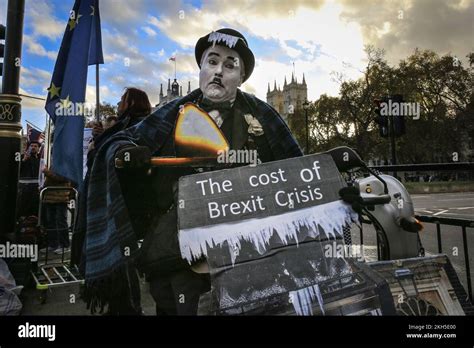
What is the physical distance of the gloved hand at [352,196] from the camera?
1.47 meters

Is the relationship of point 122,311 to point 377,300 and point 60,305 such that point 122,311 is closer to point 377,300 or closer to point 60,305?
point 60,305

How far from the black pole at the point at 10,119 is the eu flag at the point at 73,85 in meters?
0.52

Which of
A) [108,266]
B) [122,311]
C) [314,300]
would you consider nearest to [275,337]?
[314,300]

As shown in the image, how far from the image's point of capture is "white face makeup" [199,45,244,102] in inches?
68.0

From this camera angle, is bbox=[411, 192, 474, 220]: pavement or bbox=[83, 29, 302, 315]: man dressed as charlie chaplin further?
bbox=[411, 192, 474, 220]: pavement

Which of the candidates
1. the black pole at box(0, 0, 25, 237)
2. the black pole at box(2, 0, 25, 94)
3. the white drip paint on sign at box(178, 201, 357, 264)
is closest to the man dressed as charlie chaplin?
the white drip paint on sign at box(178, 201, 357, 264)

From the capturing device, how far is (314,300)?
1.33m

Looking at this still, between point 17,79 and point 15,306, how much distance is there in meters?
1.61

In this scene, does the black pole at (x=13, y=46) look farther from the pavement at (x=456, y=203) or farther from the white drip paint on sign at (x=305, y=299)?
the pavement at (x=456, y=203)

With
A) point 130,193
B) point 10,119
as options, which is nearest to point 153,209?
point 130,193

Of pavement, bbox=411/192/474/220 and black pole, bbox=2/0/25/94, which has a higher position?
black pole, bbox=2/0/25/94

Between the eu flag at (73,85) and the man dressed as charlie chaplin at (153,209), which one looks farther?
the eu flag at (73,85)

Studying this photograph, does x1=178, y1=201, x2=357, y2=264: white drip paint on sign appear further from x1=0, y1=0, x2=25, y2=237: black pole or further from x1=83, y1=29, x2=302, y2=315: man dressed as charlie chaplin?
x1=0, y1=0, x2=25, y2=237: black pole

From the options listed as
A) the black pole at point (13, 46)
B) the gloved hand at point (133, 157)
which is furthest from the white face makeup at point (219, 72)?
the black pole at point (13, 46)
